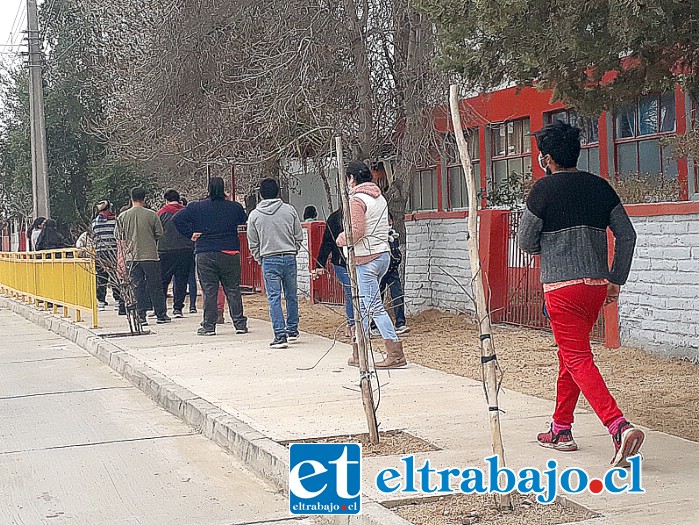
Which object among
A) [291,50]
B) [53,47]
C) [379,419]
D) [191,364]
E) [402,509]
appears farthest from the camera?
[53,47]

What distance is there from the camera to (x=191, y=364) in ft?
37.2

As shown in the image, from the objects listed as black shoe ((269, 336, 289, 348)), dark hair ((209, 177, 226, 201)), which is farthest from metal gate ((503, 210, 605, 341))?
dark hair ((209, 177, 226, 201))

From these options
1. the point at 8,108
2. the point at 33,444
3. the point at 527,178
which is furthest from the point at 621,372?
the point at 8,108

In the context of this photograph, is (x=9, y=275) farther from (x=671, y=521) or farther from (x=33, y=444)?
(x=671, y=521)

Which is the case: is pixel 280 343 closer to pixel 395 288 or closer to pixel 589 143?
pixel 395 288

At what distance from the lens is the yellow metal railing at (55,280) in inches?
634

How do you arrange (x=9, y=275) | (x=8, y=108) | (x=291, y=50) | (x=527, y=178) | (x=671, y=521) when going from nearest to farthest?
(x=671, y=521) → (x=291, y=50) → (x=527, y=178) → (x=9, y=275) → (x=8, y=108)

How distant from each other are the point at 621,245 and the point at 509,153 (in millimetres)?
12113

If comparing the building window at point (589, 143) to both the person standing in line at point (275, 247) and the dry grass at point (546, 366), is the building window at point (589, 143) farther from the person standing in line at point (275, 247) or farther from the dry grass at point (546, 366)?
the person standing in line at point (275, 247)

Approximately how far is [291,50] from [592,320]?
7652 mm

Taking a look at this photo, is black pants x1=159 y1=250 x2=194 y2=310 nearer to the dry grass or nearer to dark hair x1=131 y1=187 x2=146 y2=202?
dark hair x1=131 y1=187 x2=146 y2=202

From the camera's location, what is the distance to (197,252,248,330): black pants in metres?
13.4

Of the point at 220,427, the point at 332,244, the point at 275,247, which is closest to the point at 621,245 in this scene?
the point at 220,427

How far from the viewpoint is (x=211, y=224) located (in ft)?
44.1
